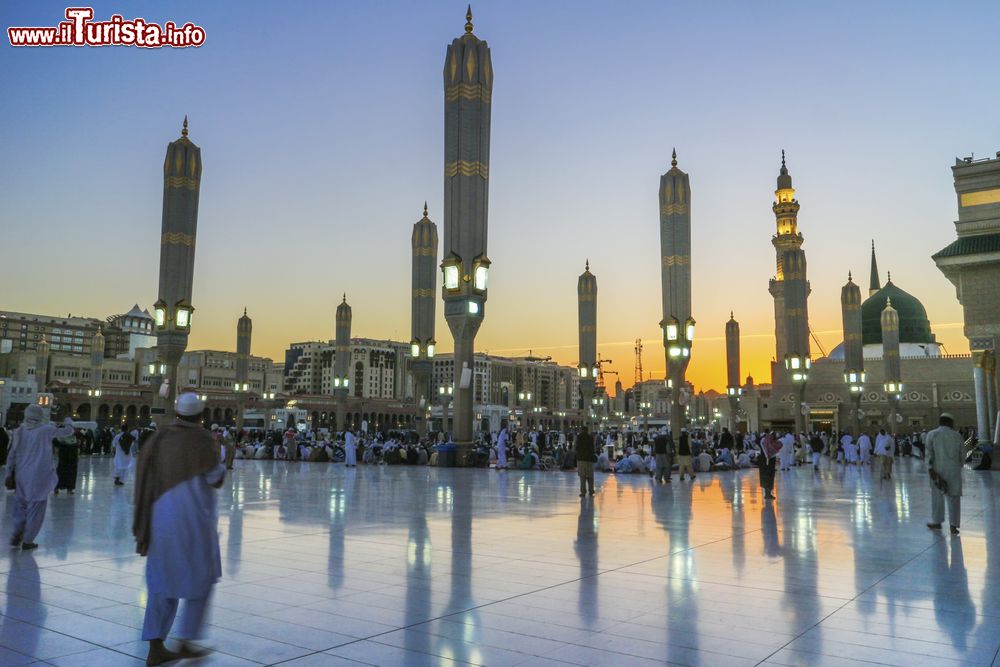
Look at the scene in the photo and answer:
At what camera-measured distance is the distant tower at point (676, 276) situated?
27.2m

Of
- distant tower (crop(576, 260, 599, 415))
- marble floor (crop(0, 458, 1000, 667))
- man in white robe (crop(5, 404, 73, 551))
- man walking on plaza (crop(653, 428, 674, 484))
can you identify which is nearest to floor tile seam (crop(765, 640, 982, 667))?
marble floor (crop(0, 458, 1000, 667))

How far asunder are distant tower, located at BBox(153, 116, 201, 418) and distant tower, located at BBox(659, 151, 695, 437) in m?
17.8

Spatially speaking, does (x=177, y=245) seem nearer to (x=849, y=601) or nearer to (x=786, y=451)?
(x=786, y=451)

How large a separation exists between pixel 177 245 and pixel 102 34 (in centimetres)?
1324

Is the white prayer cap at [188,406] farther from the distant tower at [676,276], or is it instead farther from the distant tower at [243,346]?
the distant tower at [243,346]

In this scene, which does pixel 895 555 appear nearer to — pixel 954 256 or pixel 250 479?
pixel 250 479

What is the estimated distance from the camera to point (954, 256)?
30.8 metres

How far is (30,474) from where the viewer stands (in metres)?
7.36

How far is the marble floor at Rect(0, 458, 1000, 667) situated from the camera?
159 inches

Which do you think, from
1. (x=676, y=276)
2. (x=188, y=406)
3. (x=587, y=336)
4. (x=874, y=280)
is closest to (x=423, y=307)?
(x=587, y=336)

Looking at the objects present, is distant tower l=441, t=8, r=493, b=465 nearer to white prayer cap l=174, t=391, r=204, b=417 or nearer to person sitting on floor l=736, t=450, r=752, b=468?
person sitting on floor l=736, t=450, r=752, b=468

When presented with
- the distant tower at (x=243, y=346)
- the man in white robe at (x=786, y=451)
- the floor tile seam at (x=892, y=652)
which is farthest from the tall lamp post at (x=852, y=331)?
the floor tile seam at (x=892, y=652)

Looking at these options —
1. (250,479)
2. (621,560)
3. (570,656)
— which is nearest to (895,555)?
Result: (621,560)

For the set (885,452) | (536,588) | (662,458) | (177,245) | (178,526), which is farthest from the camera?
(177,245)
